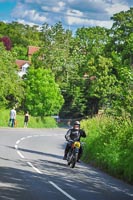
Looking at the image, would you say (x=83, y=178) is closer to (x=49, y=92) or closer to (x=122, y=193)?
(x=122, y=193)

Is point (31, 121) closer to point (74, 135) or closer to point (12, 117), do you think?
point (12, 117)

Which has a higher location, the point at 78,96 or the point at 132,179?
the point at 78,96

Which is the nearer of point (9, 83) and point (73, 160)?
point (73, 160)

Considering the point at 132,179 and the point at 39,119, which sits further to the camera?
the point at 39,119

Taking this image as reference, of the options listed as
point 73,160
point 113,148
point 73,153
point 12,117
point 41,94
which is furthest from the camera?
point 41,94

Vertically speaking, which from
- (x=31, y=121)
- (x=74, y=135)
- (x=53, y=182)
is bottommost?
(x=53, y=182)

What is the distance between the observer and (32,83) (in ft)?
229

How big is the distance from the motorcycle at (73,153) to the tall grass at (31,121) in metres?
31.9

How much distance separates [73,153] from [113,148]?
5.47ft

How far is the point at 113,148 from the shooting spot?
2122 cm

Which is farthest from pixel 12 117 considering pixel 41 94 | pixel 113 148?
pixel 113 148

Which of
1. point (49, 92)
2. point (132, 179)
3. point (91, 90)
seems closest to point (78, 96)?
point (91, 90)

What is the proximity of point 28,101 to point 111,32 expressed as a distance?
16.9 meters

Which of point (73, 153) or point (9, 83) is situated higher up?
point (9, 83)
